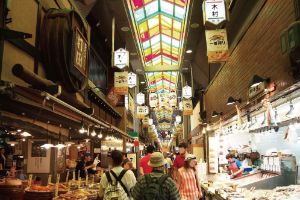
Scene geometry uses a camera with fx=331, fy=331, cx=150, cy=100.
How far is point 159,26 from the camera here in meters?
17.6

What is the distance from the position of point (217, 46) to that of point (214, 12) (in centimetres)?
102

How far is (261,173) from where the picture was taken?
10914 mm

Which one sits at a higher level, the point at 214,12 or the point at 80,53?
the point at 214,12

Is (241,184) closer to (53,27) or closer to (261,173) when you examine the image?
(261,173)

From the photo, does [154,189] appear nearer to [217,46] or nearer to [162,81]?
[217,46]

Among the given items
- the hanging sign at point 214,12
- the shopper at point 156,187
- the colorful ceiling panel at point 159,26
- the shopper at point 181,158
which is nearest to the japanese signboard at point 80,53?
the shopper at point 156,187

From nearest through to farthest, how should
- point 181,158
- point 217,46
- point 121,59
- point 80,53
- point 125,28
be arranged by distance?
point 80,53 < point 217,46 < point 181,158 < point 121,59 < point 125,28

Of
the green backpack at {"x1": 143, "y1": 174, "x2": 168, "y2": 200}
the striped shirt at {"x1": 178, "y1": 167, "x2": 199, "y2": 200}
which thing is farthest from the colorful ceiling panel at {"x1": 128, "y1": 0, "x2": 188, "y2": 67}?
the green backpack at {"x1": 143, "y1": 174, "x2": 168, "y2": 200}

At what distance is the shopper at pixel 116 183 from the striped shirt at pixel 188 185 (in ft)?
8.63

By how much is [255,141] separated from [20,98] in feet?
40.6

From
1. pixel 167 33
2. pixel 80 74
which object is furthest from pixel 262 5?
pixel 167 33

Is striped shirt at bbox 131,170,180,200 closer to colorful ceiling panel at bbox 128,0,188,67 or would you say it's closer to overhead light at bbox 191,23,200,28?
colorful ceiling panel at bbox 128,0,188,67

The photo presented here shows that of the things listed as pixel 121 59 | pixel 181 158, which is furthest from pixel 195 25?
pixel 181 158

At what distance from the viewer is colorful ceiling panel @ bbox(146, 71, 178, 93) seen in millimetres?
27861
